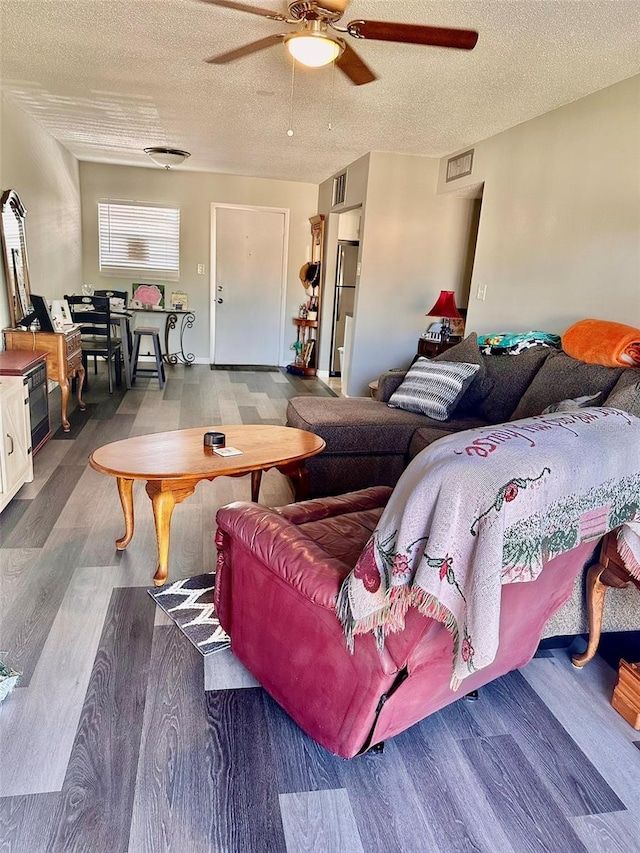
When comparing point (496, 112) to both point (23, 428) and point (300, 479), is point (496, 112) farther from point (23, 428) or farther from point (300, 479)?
point (23, 428)

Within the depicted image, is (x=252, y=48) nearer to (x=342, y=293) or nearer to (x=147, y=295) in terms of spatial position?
(x=342, y=293)

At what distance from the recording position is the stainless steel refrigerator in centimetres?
682

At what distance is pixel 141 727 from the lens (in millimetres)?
1613

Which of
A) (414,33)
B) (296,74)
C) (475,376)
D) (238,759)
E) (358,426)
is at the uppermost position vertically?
(296,74)

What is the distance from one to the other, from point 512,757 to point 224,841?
0.82 m

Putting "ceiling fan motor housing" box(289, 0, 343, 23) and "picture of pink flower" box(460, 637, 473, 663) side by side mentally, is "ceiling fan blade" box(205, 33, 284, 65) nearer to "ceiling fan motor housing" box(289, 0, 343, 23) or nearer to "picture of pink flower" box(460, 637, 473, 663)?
"ceiling fan motor housing" box(289, 0, 343, 23)

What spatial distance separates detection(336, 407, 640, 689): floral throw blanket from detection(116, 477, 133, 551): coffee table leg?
4.67 feet

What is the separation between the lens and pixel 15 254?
4293 millimetres

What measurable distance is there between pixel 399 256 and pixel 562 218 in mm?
2034

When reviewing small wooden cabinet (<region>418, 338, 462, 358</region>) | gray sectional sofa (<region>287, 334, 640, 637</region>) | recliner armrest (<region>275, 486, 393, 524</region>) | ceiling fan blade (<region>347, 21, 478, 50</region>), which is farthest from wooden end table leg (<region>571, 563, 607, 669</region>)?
small wooden cabinet (<region>418, 338, 462, 358</region>)

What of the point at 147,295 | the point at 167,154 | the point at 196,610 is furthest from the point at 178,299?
the point at 196,610

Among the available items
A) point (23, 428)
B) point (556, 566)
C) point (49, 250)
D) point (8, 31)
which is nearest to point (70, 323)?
point (49, 250)

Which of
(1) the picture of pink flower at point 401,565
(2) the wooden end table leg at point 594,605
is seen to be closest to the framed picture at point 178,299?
(2) the wooden end table leg at point 594,605

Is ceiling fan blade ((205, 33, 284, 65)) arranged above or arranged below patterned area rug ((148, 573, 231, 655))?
above
